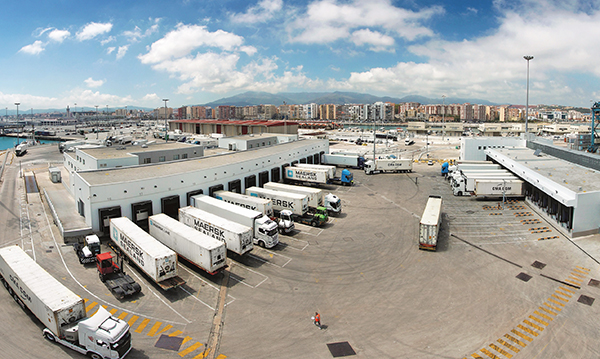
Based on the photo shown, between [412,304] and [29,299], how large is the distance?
73.4 feet

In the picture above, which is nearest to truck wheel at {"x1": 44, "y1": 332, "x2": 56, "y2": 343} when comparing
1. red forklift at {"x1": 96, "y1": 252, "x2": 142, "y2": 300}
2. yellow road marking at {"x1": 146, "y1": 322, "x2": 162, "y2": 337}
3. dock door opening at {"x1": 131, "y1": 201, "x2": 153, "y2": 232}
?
red forklift at {"x1": 96, "y1": 252, "x2": 142, "y2": 300}

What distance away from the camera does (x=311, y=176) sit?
165 feet

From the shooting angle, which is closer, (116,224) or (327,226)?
(116,224)

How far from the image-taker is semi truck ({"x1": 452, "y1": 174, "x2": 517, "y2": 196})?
46.5 metres

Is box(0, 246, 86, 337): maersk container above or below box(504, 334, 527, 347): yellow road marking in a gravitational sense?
above

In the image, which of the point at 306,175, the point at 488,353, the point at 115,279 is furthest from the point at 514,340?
the point at 306,175

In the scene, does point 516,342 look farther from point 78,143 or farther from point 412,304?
point 78,143

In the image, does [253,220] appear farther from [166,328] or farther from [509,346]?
[509,346]

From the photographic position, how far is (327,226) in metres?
35.3

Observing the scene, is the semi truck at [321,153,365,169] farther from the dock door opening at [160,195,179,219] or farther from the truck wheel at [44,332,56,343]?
the truck wheel at [44,332,56,343]

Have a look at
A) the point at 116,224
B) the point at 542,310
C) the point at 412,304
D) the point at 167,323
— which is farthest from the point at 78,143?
the point at 542,310

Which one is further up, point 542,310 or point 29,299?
point 29,299

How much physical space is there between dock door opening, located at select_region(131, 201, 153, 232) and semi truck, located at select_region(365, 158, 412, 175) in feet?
136

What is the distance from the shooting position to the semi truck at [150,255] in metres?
21.8
